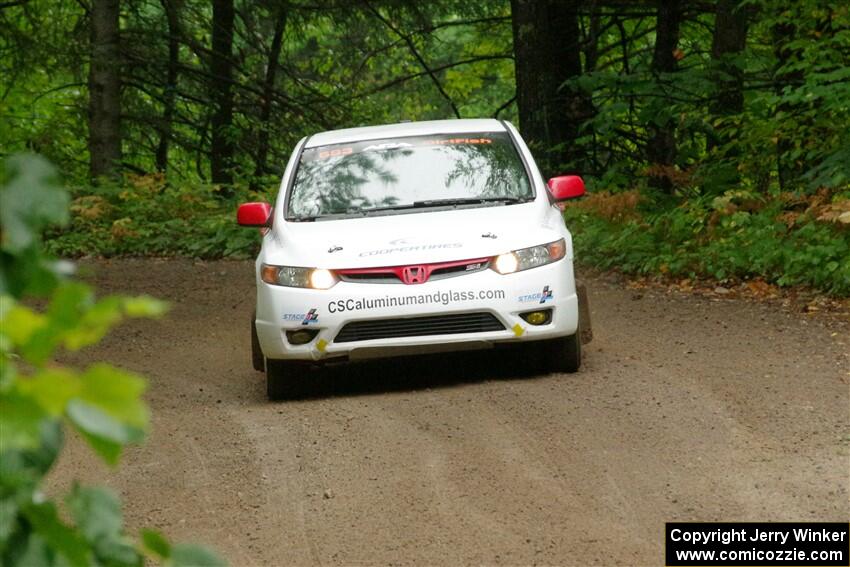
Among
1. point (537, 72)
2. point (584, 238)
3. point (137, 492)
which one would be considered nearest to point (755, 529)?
point (137, 492)

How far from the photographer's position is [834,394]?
26.2 feet

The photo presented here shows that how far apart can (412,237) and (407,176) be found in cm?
107

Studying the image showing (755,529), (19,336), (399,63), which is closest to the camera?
(19,336)

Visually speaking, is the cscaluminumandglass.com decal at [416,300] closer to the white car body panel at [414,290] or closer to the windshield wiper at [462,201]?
the white car body panel at [414,290]

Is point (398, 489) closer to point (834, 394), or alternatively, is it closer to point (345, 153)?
point (834, 394)

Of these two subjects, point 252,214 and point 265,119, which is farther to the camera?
point 265,119

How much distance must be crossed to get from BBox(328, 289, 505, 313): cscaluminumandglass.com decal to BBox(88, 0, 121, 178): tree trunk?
1407 centimetres

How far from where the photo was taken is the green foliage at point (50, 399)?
42.5 inches

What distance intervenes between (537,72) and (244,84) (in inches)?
275

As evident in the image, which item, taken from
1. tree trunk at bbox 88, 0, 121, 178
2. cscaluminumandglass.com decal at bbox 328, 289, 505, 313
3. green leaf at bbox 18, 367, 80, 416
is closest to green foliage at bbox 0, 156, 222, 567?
green leaf at bbox 18, 367, 80, 416

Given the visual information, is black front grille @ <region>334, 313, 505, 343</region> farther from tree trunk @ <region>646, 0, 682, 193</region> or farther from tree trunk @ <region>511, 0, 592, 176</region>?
tree trunk @ <region>646, 0, 682, 193</region>

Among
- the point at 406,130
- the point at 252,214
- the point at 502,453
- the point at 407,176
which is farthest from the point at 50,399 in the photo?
the point at 406,130

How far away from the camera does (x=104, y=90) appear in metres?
21.9

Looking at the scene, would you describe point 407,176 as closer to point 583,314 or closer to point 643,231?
point 583,314
